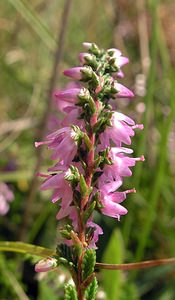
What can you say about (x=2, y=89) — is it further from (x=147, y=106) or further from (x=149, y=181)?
(x=147, y=106)

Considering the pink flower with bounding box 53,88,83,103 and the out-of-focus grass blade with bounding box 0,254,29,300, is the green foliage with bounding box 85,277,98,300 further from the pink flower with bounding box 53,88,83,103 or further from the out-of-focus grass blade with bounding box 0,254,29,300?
the out-of-focus grass blade with bounding box 0,254,29,300

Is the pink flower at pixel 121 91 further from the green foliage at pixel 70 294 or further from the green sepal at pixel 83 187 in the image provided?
the green foliage at pixel 70 294

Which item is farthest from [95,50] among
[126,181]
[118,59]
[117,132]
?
[126,181]

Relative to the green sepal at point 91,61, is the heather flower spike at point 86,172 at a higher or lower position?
lower

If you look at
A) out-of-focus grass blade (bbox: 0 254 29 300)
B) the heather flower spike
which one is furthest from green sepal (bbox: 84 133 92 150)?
out-of-focus grass blade (bbox: 0 254 29 300)

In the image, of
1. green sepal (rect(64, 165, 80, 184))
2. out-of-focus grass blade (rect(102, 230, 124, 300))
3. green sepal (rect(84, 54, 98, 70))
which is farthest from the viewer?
out-of-focus grass blade (rect(102, 230, 124, 300))

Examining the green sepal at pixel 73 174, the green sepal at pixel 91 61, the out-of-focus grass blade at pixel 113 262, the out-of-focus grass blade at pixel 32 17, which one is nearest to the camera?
the green sepal at pixel 73 174

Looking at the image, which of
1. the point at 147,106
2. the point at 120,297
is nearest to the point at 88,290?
the point at 120,297

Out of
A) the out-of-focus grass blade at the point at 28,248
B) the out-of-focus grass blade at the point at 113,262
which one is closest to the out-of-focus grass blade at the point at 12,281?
the out-of-focus grass blade at the point at 113,262
